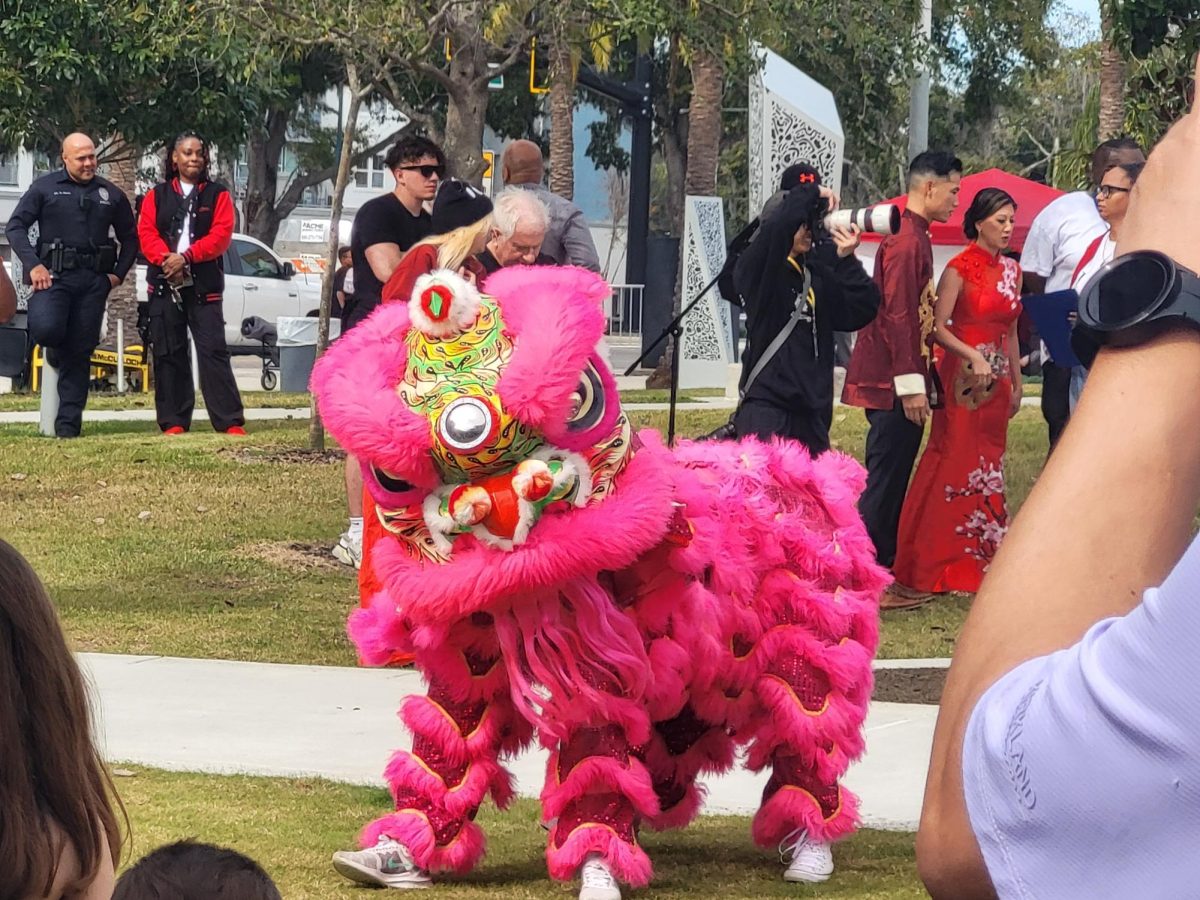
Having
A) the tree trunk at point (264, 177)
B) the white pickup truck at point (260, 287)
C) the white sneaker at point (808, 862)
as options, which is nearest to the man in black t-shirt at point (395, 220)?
the white sneaker at point (808, 862)

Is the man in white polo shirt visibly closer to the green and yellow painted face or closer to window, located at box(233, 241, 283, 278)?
the green and yellow painted face

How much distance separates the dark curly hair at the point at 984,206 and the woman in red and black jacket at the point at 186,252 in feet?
20.3

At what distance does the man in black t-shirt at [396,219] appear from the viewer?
8055mm

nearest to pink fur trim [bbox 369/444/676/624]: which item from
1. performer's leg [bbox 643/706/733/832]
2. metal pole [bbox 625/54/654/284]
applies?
performer's leg [bbox 643/706/733/832]

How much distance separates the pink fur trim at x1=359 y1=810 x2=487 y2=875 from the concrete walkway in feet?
3.02

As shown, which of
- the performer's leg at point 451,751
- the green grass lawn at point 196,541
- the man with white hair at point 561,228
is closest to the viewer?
the performer's leg at point 451,751

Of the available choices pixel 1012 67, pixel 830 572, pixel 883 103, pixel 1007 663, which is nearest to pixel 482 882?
pixel 830 572

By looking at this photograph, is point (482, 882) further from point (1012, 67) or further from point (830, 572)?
point (1012, 67)

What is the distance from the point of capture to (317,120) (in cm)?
5266

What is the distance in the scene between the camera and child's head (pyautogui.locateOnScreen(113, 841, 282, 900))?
272 centimetres

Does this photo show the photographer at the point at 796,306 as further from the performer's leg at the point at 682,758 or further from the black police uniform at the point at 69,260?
the black police uniform at the point at 69,260

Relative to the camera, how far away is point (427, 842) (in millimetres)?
4605

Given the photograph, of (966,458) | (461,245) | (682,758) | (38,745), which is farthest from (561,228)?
(38,745)

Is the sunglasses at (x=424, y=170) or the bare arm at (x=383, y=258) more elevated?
the sunglasses at (x=424, y=170)
